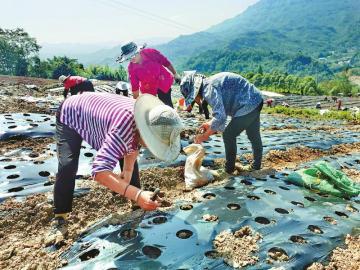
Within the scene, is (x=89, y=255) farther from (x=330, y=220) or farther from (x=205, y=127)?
(x=330, y=220)

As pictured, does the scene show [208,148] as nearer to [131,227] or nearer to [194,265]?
[131,227]

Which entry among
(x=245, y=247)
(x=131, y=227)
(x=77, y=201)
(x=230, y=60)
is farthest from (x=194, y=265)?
(x=230, y=60)

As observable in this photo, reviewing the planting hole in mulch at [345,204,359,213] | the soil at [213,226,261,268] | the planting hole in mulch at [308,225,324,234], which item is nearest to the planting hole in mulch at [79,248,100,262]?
the soil at [213,226,261,268]

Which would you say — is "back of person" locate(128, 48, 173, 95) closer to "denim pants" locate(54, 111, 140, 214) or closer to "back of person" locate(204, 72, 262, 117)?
"back of person" locate(204, 72, 262, 117)

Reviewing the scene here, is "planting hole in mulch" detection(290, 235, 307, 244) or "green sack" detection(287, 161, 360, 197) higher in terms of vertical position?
"green sack" detection(287, 161, 360, 197)

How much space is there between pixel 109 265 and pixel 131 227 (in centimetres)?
45

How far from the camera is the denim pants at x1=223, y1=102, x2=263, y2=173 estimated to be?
375 cm

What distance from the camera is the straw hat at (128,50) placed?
14.2 feet

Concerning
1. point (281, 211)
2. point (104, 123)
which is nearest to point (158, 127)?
point (104, 123)

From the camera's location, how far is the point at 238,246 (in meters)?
2.47

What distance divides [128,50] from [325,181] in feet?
8.67

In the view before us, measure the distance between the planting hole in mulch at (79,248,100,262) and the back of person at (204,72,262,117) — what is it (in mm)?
1896

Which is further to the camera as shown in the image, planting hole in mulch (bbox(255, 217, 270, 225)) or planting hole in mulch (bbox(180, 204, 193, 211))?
planting hole in mulch (bbox(180, 204, 193, 211))

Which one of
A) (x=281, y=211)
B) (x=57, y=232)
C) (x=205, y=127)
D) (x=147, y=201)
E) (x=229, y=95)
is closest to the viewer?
(x=147, y=201)
